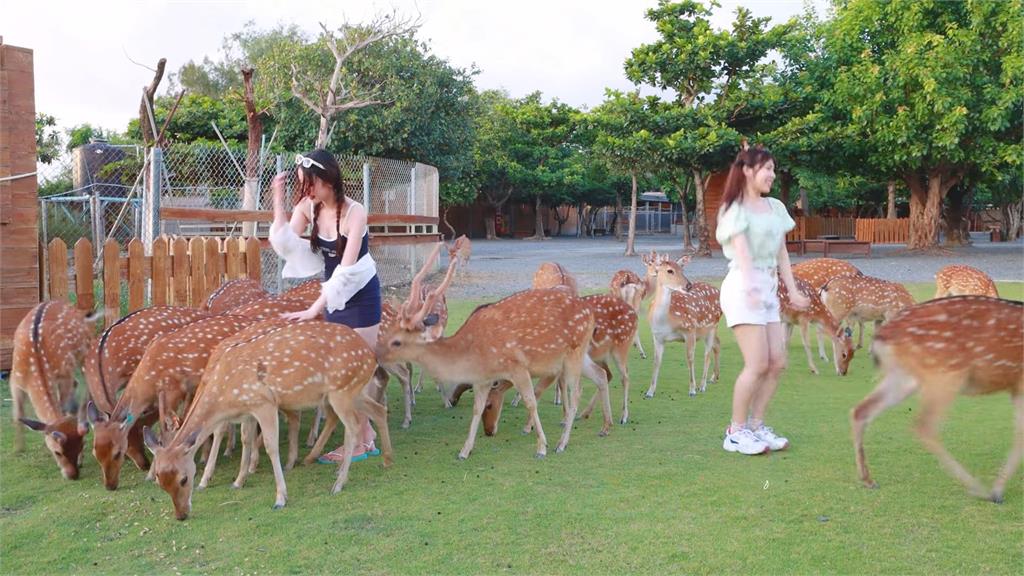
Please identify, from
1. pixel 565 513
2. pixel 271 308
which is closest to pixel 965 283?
pixel 565 513

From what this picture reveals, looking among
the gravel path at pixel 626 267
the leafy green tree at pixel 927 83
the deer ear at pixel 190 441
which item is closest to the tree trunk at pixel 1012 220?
the gravel path at pixel 626 267

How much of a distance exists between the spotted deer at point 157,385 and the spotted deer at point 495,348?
110cm

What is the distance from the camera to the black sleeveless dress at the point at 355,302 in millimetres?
5113

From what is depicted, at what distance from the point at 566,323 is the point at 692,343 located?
8.03 ft

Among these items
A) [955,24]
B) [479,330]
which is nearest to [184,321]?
[479,330]

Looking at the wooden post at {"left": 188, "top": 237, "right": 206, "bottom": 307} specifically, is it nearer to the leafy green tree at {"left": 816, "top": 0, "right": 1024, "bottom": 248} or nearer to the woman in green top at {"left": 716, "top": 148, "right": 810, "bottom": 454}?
the woman in green top at {"left": 716, "top": 148, "right": 810, "bottom": 454}

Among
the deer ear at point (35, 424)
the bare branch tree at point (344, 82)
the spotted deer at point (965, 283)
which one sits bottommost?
the deer ear at point (35, 424)

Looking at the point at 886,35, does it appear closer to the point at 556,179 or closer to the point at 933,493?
the point at 556,179

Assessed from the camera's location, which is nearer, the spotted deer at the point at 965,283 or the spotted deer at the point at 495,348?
the spotted deer at the point at 495,348

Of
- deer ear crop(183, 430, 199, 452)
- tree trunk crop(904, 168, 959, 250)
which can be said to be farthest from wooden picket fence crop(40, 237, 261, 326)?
tree trunk crop(904, 168, 959, 250)

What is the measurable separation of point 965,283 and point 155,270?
29.4ft

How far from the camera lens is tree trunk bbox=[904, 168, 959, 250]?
25.1 metres

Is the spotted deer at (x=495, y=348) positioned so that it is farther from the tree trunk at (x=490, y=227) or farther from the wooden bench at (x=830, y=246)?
the tree trunk at (x=490, y=227)

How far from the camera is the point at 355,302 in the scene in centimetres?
517
